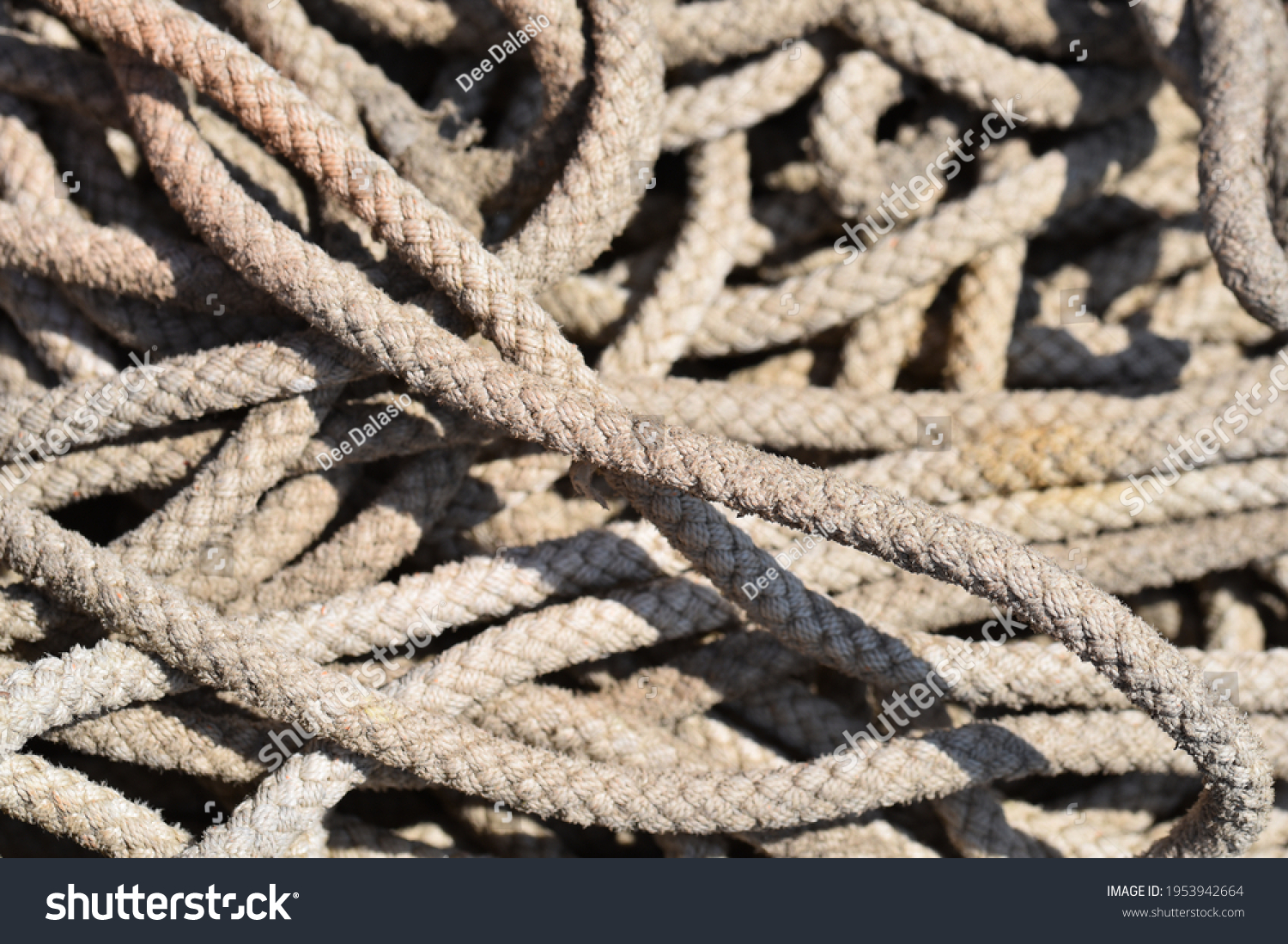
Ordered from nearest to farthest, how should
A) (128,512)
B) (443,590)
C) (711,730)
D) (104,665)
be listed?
(104,665) → (443,590) → (711,730) → (128,512)

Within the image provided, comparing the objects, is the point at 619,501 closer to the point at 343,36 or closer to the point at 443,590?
the point at 443,590

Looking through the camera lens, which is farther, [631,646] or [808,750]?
[808,750]

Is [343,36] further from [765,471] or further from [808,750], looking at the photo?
[808,750]

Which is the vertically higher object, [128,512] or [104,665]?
[128,512]

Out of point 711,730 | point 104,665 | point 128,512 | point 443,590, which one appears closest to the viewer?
point 104,665

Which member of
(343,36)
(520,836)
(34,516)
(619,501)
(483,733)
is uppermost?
(343,36)

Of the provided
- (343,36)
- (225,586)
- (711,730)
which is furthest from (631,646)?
(343,36)
